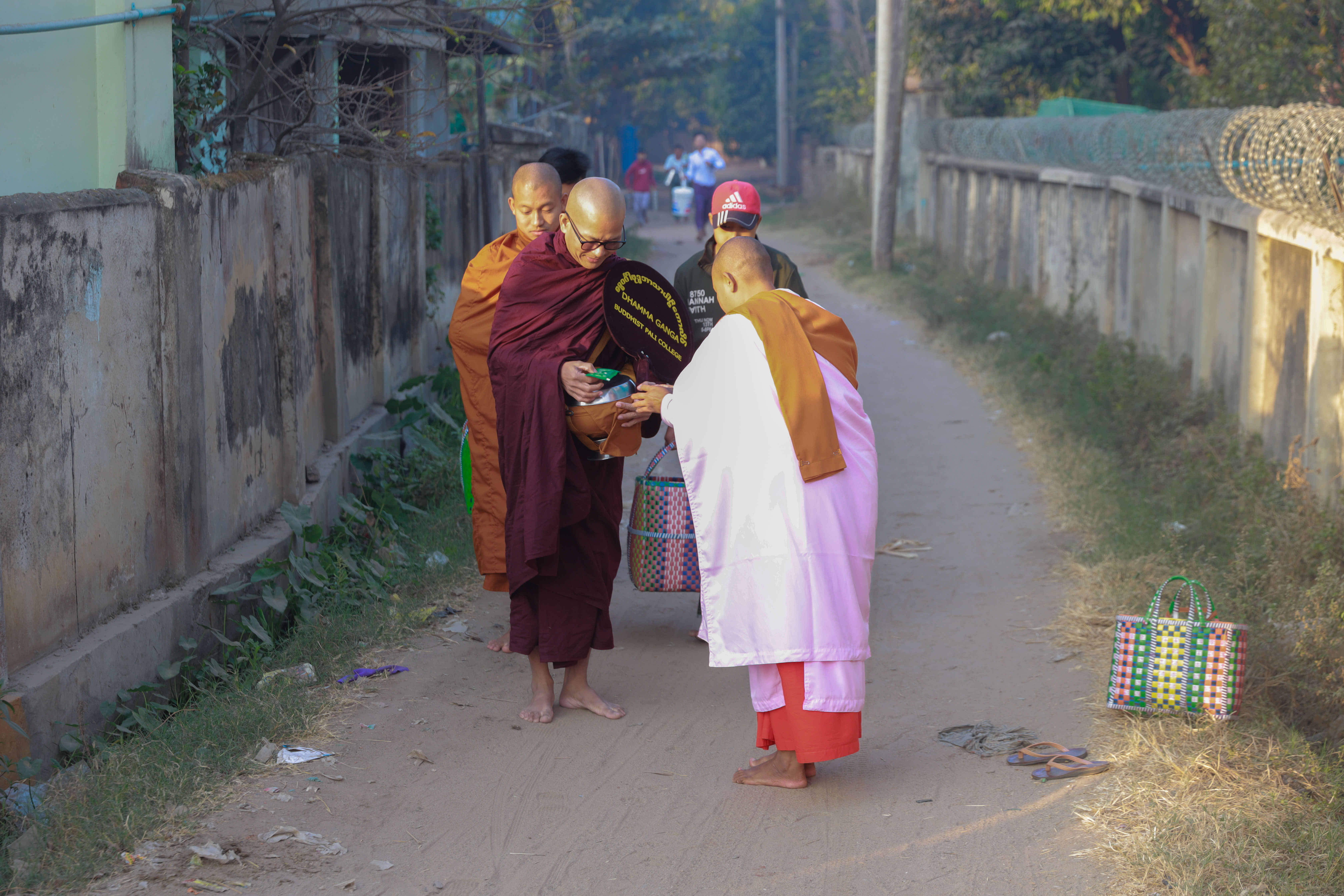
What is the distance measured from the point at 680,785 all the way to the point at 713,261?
198 centimetres

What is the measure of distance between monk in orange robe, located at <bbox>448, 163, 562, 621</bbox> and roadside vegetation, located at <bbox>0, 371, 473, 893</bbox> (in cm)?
57

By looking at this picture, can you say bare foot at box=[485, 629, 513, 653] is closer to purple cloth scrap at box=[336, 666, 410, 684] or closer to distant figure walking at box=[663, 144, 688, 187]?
purple cloth scrap at box=[336, 666, 410, 684]

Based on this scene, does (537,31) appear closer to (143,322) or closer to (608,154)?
(143,322)

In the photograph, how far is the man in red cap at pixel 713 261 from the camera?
511cm

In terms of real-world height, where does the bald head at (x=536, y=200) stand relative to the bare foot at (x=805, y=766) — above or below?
above

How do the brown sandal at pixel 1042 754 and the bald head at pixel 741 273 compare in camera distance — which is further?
the brown sandal at pixel 1042 754

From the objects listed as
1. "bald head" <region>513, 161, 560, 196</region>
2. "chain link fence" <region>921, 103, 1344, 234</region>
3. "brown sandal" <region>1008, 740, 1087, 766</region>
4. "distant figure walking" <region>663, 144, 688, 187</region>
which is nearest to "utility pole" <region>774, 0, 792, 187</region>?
"distant figure walking" <region>663, 144, 688, 187</region>

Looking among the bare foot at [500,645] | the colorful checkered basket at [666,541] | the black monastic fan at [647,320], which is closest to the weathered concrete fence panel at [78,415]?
the bare foot at [500,645]

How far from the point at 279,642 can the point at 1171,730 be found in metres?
3.26

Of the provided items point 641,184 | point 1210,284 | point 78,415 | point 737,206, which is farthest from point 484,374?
point 641,184

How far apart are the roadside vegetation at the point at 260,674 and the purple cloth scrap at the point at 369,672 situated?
49 millimetres

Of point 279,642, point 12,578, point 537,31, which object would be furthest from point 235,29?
point 12,578

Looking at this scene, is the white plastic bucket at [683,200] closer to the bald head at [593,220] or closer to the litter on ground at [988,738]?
the bald head at [593,220]

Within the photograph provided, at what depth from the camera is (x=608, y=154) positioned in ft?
101
